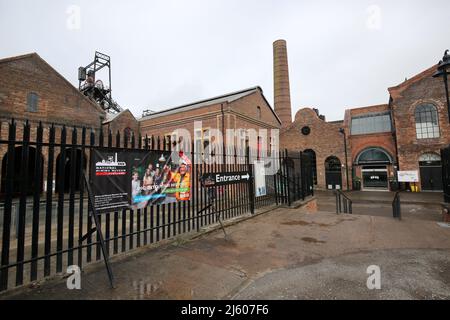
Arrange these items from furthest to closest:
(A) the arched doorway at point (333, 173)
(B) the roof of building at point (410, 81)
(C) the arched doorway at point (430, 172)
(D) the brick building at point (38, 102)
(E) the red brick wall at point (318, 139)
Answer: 1. (E) the red brick wall at point (318, 139)
2. (A) the arched doorway at point (333, 173)
3. (B) the roof of building at point (410, 81)
4. (C) the arched doorway at point (430, 172)
5. (D) the brick building at point (38, 102)

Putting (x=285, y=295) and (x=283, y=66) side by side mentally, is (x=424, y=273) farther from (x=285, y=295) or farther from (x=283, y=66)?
(x=283, y=66)

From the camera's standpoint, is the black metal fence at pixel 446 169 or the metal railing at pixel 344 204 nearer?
the black metal fence at pixel 446 169

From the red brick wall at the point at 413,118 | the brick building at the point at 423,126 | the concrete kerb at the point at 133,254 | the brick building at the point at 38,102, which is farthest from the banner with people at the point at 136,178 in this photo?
the brick building at the point at 423,126

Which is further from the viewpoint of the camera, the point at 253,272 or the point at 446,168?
the point at 446,168

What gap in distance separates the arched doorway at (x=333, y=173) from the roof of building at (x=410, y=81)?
27.8 ft

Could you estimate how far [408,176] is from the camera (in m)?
18.8

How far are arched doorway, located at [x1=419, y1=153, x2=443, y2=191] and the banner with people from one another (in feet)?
78.7

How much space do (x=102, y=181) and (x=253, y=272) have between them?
10.3 feet

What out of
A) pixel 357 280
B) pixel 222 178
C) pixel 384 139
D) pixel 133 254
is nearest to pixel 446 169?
pixel 357 280

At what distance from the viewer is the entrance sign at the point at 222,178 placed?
20.3ft

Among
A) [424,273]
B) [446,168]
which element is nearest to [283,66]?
[446,168]

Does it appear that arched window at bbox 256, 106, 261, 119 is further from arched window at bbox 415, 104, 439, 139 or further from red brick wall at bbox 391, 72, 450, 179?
arched window at bbox 415, 104, 439, 139

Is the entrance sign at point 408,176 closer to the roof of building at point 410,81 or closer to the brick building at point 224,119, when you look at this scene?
the roof of building at point 410,81

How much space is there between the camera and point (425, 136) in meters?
19.9
